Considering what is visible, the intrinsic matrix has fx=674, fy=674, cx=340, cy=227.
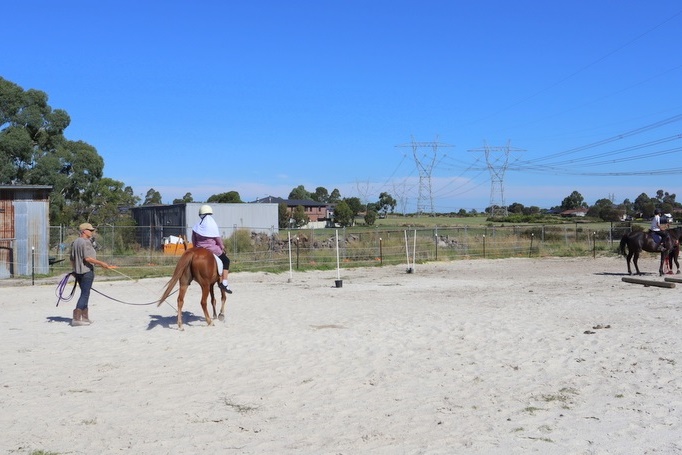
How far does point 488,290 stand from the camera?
18156 millimetres

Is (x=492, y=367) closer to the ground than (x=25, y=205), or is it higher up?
closer to the ground

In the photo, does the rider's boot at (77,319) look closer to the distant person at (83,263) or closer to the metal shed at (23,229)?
the distant person at (83,263)

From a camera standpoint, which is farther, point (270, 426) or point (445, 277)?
point (445, 277)

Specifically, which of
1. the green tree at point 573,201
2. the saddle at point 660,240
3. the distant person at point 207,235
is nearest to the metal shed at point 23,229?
the distant person at point 207,235

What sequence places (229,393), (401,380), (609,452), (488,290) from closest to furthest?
1. (609,452)
2. (229,393)
3. (401,380)
4. (488,290)

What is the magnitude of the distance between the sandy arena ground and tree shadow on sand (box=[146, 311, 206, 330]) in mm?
56

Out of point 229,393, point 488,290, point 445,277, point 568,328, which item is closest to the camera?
point 229,393

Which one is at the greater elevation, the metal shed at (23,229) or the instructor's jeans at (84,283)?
the metal shed at (23,229)

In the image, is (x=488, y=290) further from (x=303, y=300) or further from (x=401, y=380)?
(x=401, y=380)

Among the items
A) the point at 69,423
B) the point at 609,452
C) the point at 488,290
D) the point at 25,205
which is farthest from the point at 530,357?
the point at 25,205

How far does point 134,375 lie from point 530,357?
5.18 meters

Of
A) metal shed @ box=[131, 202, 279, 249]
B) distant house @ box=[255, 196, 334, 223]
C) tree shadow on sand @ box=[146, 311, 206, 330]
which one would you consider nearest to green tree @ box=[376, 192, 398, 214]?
distant house @ box=[255, 196, 334, 223]

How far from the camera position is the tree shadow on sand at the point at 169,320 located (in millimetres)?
12167

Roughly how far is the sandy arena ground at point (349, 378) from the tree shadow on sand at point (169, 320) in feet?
0.18
